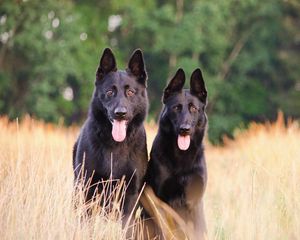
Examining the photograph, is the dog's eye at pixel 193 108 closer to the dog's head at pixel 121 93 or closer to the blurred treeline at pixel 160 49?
the dog's head at pixel 121 93

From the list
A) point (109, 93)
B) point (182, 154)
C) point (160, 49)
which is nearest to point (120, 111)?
point (109, 93)

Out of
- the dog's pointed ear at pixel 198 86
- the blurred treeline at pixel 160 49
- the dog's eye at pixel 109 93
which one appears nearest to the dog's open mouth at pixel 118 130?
the dog's eye at pixel 109 93

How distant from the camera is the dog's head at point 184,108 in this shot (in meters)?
7.19

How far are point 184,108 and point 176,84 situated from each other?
1.24 feet

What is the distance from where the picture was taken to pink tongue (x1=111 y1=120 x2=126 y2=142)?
278 inches

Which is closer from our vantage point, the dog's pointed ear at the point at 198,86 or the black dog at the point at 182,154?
the black dog at the point at 182,154

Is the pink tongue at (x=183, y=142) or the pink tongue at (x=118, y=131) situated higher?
the pink tongue at (x=118, y=131)

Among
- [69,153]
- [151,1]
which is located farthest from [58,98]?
[69,153]

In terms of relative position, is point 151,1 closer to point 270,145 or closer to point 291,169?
point 270,145

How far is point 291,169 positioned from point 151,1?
31514 millimetres

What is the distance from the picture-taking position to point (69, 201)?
649 centimetres

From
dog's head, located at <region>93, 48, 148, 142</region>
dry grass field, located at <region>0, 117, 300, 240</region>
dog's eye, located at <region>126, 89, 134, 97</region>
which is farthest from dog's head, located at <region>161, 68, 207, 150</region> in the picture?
dry grass field, located at <region>0, 117, 300, 240</region>

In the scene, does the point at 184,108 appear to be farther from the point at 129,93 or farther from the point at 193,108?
the point at 129,93

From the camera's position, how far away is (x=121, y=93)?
720cm
